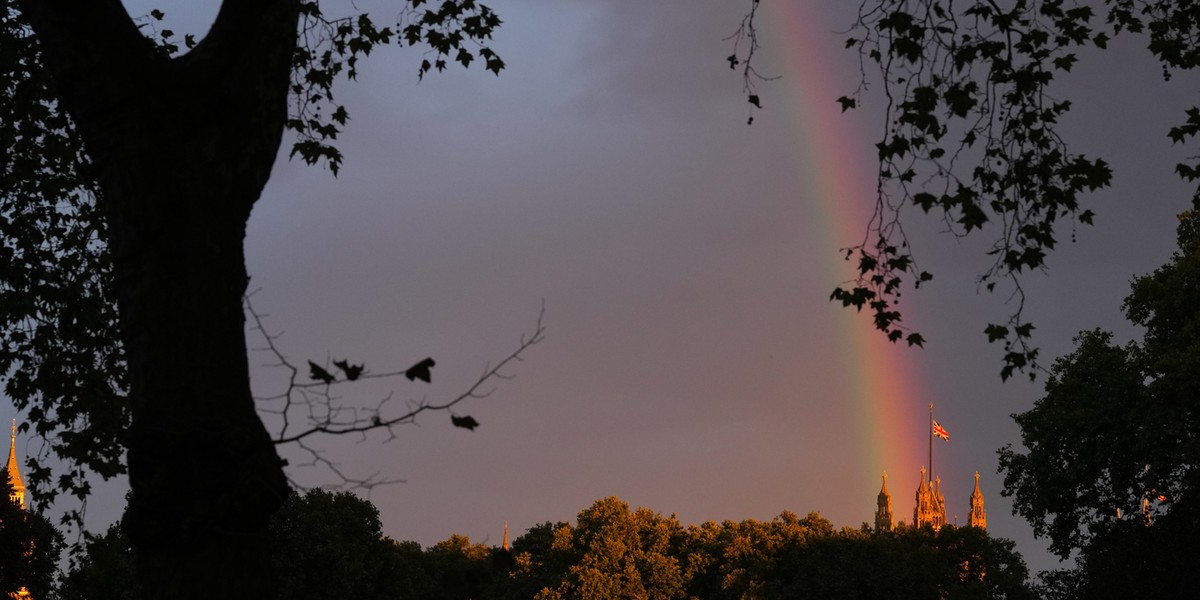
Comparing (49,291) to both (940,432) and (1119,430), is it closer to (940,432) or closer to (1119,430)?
(1119,430)

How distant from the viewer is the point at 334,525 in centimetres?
5366

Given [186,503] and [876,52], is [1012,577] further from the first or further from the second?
[186,503]

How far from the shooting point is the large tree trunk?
704 cm

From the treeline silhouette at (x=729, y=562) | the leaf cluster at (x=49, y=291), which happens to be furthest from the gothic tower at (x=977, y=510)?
the leaf cluster at (x=49, y=291)

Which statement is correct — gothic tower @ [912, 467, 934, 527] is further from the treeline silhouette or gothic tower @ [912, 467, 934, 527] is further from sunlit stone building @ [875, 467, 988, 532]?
the treeline silhouette

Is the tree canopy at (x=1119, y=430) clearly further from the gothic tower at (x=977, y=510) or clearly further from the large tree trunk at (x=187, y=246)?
the gothic tower at (x=977, y=510)

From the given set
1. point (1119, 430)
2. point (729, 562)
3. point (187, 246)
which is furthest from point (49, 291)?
point (729, 562)

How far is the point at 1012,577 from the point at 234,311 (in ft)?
215

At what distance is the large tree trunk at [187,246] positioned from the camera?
704 cm

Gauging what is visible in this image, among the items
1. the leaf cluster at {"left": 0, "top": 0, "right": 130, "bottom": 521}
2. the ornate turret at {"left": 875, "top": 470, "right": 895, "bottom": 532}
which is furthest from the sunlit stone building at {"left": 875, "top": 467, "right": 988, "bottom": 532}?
the leaf cluster at {"left": 0, "top": 0, "right": 130, "bottom": 521}

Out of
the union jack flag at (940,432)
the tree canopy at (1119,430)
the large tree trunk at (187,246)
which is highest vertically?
the union jack flag at (940,432)

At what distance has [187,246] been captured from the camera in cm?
732

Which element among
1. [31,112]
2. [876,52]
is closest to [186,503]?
[876,52]

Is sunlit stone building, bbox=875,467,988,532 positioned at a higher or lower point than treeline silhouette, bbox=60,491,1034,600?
higher
